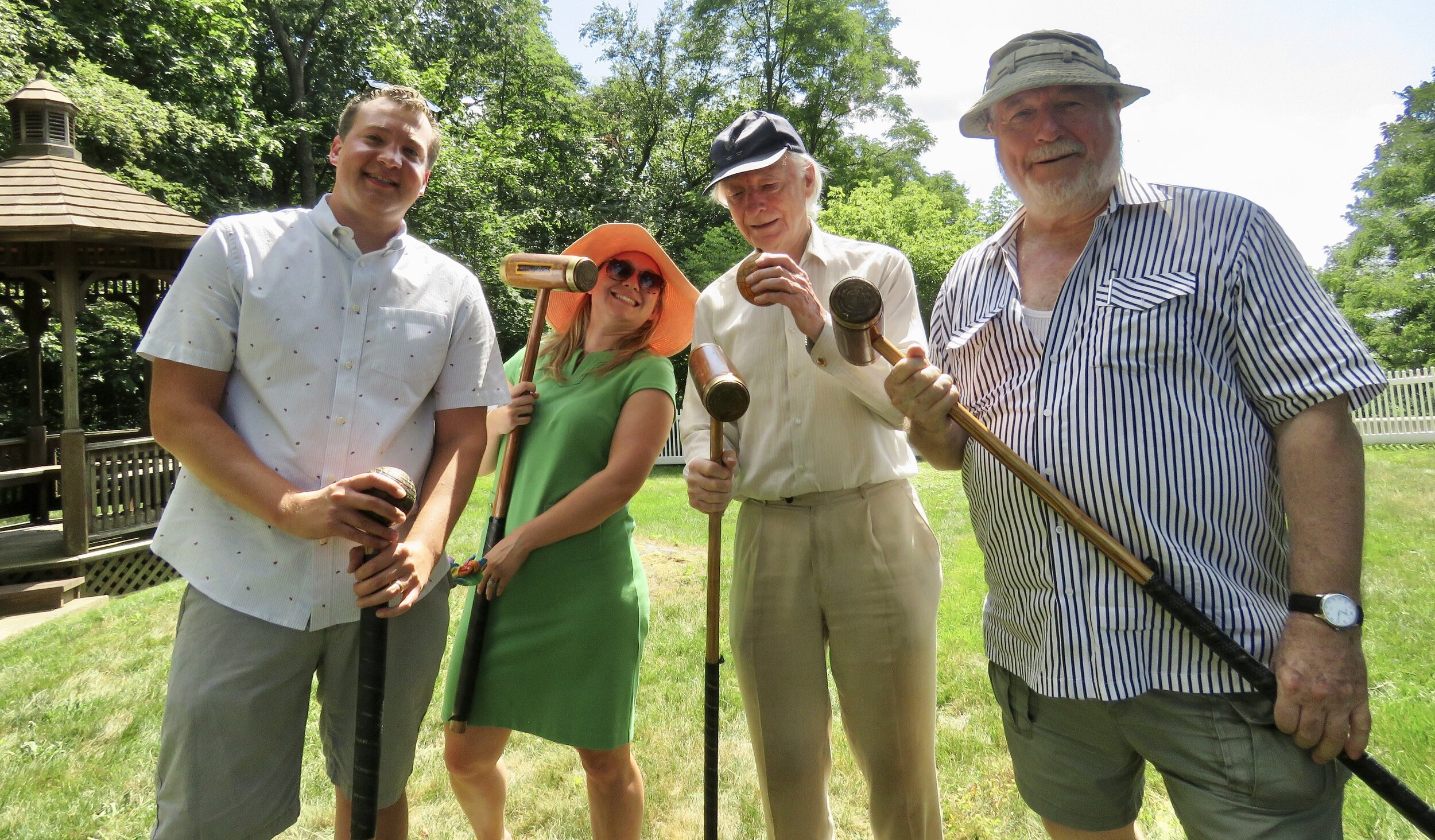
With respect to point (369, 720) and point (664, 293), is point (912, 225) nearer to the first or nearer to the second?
point (664, 293)

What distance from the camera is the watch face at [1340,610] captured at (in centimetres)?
176

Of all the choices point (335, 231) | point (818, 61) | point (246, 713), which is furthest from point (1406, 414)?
point (246, 713)

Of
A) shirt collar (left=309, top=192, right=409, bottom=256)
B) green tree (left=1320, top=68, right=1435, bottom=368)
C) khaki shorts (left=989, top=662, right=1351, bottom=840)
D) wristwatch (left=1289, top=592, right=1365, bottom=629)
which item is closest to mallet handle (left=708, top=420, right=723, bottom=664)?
khaki shorts (left=989, top=662, right=1351, bottom=840)

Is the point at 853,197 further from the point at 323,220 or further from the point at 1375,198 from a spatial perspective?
the point at 323,220

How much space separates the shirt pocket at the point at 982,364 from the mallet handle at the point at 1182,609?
172 mm

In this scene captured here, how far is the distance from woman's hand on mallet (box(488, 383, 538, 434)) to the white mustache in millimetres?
1881

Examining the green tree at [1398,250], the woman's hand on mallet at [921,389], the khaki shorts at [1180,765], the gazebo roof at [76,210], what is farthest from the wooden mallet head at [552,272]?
the green tree at [1398,250]

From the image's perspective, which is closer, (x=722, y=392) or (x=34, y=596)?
(x=722, y=392)

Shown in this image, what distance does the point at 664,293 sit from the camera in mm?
3297

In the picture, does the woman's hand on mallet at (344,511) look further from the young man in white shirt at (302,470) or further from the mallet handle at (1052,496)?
the mallet handle at (1052,496)

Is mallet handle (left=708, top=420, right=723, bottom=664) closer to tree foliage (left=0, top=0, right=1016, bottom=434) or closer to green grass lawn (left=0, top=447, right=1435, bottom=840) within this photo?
green grass lawn (left=0, top=447, right=1435, bottom=840)

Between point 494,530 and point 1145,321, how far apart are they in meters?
2.19

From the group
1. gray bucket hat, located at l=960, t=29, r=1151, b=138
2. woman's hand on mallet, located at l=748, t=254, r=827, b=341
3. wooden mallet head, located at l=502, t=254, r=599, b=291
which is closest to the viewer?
gray bucket hat, located at l=960, t=29, r=1151, b=138

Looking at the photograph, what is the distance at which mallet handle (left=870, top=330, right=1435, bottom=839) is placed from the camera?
1.75m
